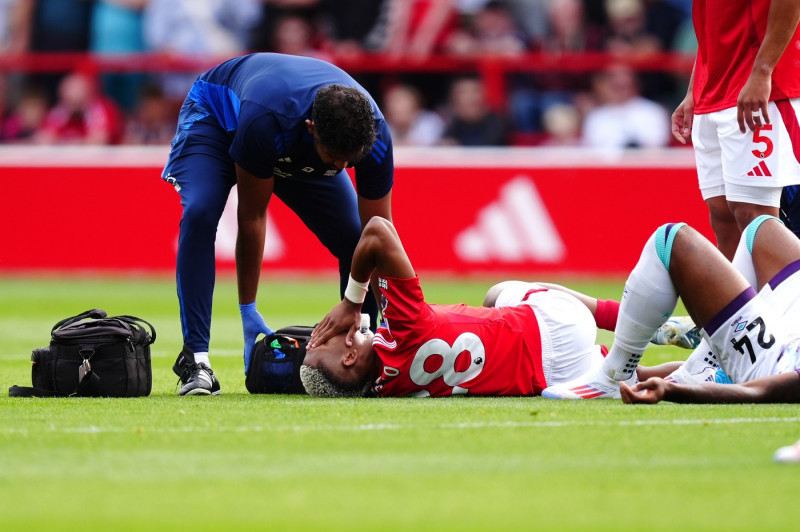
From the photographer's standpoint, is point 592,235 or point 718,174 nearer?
point 718,174

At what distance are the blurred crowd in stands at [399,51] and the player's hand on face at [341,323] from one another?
10342 millimetres

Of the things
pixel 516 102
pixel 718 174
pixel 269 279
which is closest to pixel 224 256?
pixel 269 279

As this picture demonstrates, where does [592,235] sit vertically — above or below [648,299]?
below

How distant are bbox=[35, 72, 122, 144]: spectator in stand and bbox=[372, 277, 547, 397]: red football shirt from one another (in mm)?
11477

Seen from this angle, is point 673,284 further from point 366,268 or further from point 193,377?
point 193,377

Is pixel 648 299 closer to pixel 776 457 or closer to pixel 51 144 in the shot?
pixel 776 457

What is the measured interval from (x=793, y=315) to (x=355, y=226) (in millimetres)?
2718

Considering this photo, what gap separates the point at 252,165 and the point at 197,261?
59 centimetres

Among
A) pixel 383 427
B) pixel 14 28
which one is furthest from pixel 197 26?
pixel 383 427

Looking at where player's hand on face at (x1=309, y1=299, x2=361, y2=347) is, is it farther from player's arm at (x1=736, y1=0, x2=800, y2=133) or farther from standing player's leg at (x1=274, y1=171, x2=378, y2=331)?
player's arm at (x1=736, y1=0, x2=800, y2=133)

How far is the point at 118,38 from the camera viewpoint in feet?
59.1

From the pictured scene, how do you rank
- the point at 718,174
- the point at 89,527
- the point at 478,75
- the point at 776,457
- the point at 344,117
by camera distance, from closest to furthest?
the point at 89,527, the point at 776,457, the point at 344,117, the point at 718,174, the point at 478,75

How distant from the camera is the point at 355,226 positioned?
7.79 m

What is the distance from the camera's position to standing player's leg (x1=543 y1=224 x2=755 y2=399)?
5.73 m
